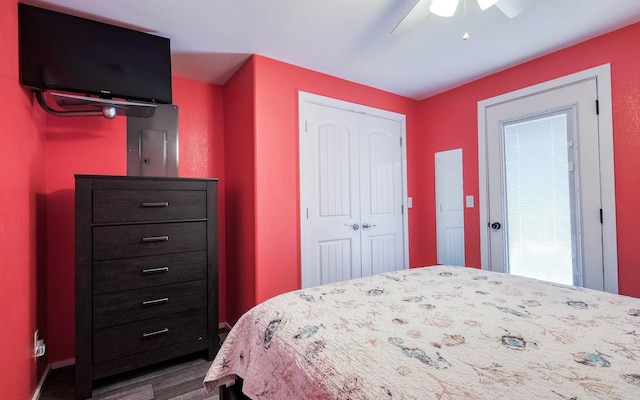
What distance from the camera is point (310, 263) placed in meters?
2.56

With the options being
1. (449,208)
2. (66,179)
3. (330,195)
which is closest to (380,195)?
(330,195)

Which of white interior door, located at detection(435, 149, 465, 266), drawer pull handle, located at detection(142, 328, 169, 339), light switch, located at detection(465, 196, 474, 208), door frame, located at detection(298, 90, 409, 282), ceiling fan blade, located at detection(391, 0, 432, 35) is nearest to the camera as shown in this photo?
ceiling fan blade, located at detection(391, 0, 432, 35)

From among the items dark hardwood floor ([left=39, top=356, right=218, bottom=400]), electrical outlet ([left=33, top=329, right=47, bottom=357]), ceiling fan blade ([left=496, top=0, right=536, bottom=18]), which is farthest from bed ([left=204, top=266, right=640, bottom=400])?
ceiling fan blade ([left=496, top=0, right=536, bottom=18])

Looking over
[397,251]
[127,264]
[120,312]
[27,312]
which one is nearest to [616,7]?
[397,251]

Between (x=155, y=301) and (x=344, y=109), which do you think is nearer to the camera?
(x=155, y=301)

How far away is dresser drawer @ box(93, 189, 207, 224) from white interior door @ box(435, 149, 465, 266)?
244 centimetres

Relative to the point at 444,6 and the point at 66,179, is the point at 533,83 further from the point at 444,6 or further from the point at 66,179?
the point at 66,179

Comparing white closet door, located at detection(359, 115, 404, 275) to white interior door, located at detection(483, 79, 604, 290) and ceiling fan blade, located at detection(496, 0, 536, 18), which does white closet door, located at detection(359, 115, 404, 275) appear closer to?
white interior door, located at detection(483, 79, 604, 290)

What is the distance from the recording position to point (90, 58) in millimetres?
1831

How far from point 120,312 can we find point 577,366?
232 cm

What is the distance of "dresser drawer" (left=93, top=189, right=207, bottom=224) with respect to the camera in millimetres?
1838

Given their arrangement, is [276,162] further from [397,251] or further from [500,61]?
[500,61]

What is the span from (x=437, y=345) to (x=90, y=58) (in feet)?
8.12

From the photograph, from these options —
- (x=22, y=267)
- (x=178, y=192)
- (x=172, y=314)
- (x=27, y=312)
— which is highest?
(x=178, y=192)
